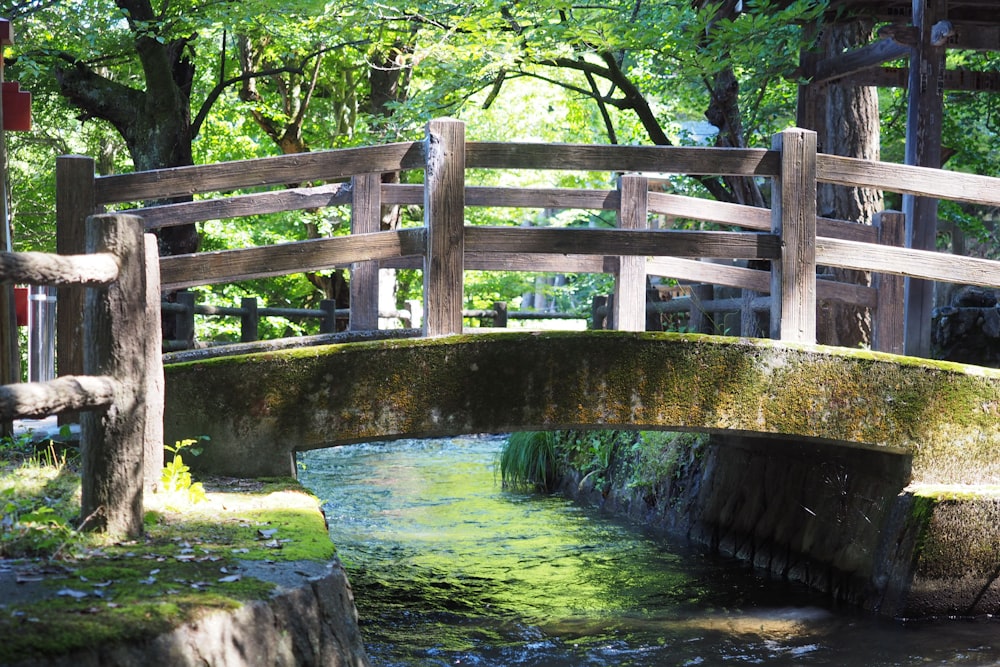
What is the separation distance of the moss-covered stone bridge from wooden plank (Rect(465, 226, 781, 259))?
1.65 ft

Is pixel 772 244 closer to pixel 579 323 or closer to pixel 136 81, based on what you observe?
pixel 136 81

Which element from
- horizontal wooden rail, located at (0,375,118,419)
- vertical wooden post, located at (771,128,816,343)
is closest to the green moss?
horizontal wooden rail, located at (0,375,118,419)

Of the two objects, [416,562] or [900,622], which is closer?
[900,622]

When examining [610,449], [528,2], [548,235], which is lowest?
[610,449]

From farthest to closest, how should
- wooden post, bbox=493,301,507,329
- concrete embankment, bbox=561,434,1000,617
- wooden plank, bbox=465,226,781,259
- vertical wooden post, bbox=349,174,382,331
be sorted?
wooden post, bbox=493,301,507,329 < vertical wooden post, bbox=349,174,382,331 < concrete embankment, bbox=561,434,1000,617 < wooden plank, bbox=465,226,781,259

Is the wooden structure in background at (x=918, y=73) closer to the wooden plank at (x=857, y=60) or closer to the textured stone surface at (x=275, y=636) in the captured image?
the wooden plank at (x=857, y=60)

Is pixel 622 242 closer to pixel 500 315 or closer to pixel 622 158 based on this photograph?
pixel 622 158

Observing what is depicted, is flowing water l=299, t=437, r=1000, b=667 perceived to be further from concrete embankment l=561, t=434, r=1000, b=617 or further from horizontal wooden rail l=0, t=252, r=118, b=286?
horizontal wooden rail l=0, t=252, r=118, b=286

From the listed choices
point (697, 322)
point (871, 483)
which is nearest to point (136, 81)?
point (697, 322)

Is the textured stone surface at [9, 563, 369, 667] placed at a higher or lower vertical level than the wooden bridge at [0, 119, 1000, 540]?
lower

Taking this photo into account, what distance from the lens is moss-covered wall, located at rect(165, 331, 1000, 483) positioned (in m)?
5.61

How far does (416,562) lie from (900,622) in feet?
11.7

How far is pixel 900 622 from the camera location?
20.4 feet

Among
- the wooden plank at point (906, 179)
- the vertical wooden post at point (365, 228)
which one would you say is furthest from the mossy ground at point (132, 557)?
the wooden plank at point (906, 179)
